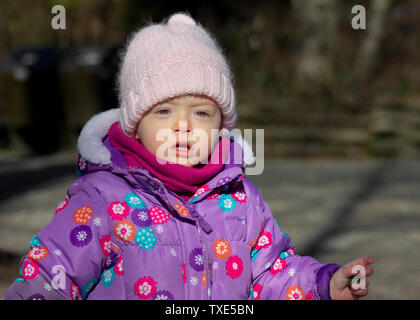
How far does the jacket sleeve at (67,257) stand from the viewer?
2.08m

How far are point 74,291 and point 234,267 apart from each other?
49 centimetres

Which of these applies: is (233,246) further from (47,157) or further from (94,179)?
(47,157)

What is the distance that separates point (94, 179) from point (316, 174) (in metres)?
6.23

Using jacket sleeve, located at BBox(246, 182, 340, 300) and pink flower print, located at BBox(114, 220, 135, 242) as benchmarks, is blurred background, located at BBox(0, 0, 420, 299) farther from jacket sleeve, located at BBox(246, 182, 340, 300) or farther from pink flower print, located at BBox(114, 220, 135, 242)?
pink flower print, located at BBox(114, 220, 135, 242)

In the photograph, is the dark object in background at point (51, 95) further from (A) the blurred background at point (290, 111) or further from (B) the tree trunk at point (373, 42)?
(B) the tree trunk at point (373, 42)

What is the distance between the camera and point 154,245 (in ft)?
7.18

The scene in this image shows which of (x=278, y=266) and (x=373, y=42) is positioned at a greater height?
(x=373, y=42)

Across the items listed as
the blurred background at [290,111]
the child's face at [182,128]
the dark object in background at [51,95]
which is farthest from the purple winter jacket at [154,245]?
the dark object in background at [51,95]

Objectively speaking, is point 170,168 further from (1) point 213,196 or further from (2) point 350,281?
(2) point 350,281

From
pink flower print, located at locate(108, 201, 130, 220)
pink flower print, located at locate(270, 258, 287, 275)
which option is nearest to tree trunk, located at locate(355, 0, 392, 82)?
pink flower print, located at locate(270, 258, 287, 275)

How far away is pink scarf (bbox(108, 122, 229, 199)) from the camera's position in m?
2.36

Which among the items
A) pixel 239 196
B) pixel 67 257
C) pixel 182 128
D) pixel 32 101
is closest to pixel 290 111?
pixel 32 101

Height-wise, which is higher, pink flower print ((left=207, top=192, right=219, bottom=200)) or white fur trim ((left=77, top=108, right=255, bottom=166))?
white fur trim ((left=77, top=108, right=255, bottom=166))

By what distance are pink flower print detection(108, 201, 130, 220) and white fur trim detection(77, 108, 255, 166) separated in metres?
0.17
